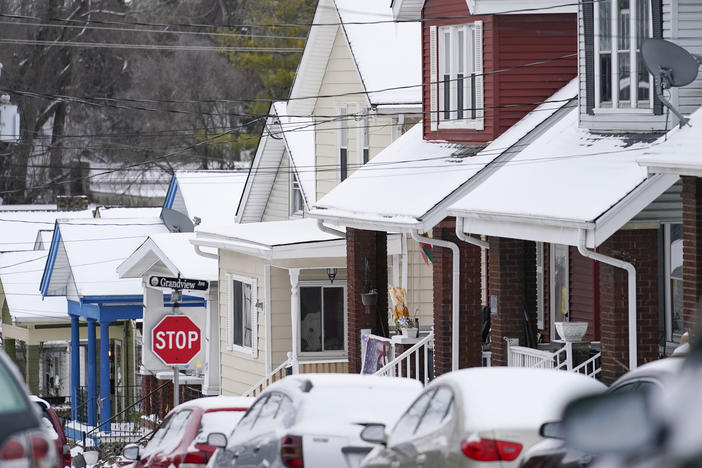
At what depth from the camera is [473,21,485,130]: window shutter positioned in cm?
2141

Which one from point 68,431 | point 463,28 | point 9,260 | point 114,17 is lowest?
point 68,431

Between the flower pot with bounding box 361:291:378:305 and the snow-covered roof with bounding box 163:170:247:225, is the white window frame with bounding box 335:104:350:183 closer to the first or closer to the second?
the flower pot with bounding box 361:291:378:305

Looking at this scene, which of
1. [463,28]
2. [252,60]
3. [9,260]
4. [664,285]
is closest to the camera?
[664,285]

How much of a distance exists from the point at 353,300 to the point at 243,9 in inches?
2254

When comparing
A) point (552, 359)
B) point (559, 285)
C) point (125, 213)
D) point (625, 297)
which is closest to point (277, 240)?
point (559, 285)

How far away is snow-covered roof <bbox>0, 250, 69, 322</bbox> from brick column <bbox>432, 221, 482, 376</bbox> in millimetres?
20699

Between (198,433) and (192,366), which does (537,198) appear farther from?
(192,366)

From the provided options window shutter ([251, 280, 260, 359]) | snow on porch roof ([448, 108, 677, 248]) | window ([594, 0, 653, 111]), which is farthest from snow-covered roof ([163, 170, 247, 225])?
window ([594, 0, 653, 111])

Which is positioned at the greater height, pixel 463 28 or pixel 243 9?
pixel 243 9

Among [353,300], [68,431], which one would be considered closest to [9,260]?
[68,431]

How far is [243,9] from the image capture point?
79.7 meters

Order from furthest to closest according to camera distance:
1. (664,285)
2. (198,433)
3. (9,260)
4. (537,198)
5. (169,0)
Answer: (169,0), (9,260), (664,285), (537,198), (198,433)

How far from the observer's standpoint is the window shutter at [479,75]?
21406mm

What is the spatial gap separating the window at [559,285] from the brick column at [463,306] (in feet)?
6.46
